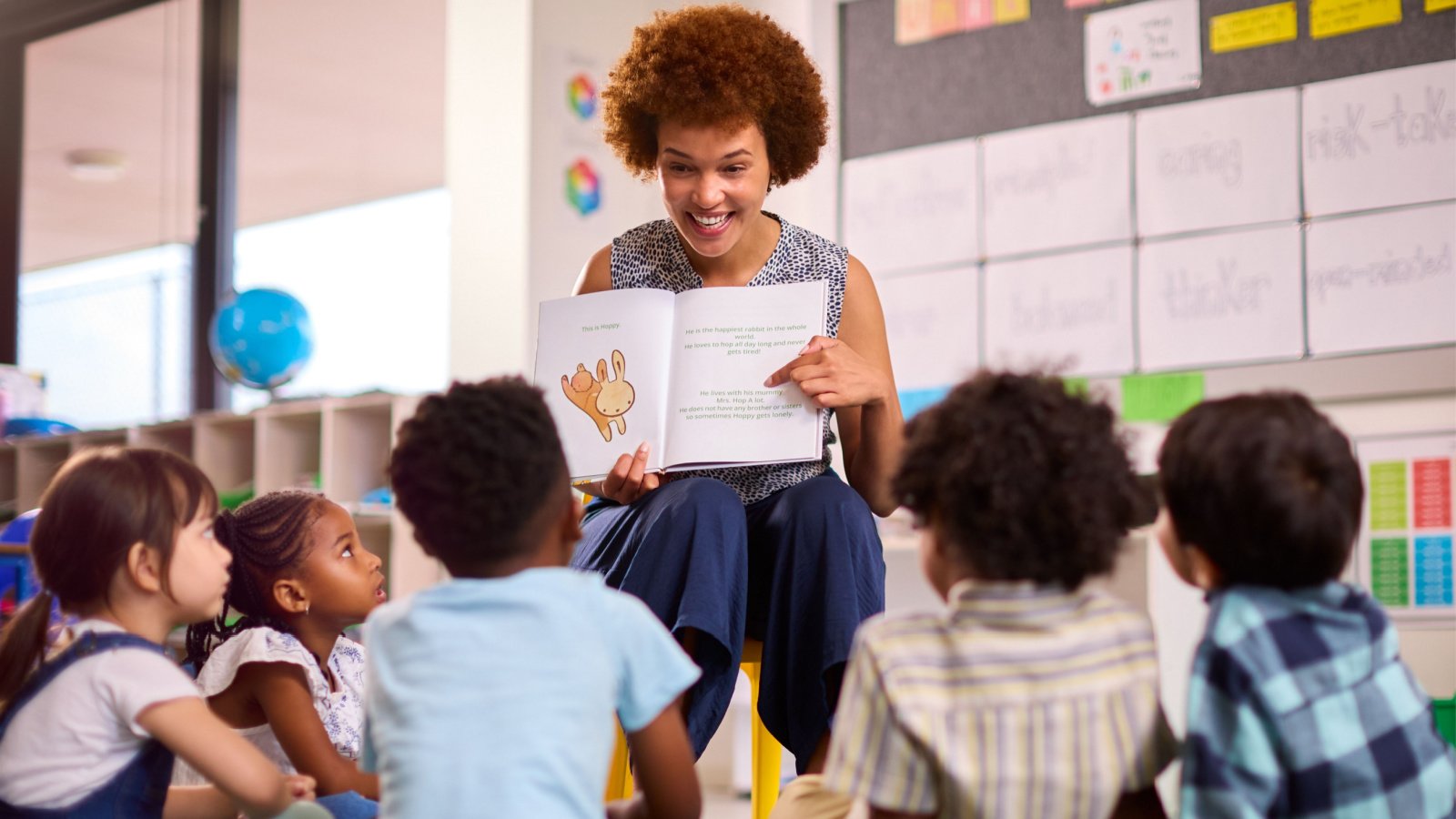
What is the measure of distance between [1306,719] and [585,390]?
900mm

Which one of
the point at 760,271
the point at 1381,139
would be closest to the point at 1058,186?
the point at 1381,139

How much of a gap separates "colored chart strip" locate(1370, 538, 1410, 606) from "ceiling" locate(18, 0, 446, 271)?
A: 4264mm

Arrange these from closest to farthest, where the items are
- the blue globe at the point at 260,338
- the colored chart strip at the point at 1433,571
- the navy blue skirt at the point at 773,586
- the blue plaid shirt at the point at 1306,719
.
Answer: the blue plaid shirt at the point at 1306,719 → the navy blue skirt at the point at 773,586 → the colored chart strip at the point at 1433,571 → the blue globe at the point at 260,338

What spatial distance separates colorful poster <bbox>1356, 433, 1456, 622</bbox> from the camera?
2471mm

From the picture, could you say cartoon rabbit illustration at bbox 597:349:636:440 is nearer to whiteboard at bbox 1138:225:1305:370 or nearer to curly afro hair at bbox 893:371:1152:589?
curly afro hair at bbox 893:371:1152:589

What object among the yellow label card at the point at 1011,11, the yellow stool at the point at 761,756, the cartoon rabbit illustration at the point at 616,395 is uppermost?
the yellow label card at the point at 1011,11

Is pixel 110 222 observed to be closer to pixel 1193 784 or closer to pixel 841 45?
pixel 841 45

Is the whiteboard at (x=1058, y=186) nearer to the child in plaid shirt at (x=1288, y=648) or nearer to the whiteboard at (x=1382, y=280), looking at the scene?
the whiteboard at (x=1382, y=280)

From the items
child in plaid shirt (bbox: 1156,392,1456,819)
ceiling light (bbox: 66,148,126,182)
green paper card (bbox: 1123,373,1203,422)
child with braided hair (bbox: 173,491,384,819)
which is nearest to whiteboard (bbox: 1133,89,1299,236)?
green paper card (bbox: 1123,373,1203,422)

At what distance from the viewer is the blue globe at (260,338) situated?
3.87 meters

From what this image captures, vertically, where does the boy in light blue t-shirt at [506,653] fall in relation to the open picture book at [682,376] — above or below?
below

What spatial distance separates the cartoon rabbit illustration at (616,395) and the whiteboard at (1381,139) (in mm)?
1702

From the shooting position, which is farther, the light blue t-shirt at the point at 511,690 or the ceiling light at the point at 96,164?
the ceiling light at the point at 96,164

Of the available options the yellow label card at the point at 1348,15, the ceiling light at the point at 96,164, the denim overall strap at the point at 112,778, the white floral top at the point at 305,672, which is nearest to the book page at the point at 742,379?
the white floral top at the point at 305,672
